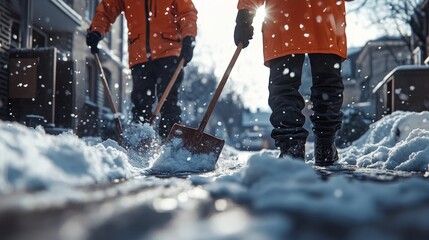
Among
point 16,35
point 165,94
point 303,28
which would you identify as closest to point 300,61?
point 303,28

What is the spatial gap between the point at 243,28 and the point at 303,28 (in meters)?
0.45

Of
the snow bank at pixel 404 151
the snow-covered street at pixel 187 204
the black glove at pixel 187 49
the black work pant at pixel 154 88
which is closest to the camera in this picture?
the snow-covered street at pixel 187 204

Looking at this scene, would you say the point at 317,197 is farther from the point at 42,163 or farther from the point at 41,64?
the point at 41,64

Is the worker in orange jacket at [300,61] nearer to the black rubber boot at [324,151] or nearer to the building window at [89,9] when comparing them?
the black rubber boot at [324,151]

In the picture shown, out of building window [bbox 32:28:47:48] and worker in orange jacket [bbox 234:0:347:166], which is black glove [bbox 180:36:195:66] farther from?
building window [bbox 32:28:47:48]

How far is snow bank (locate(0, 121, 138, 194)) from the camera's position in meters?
1.18

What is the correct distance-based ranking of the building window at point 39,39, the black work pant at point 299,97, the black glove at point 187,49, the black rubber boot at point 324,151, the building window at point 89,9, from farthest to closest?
the building window at point 89,9
the building window at point 39,39
the black glove at point 187,49
the black rubber boot at point 324,151
the black work pant at point 299,97

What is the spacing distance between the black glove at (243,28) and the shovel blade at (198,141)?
744 millimetres

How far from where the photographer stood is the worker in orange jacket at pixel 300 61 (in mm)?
3066

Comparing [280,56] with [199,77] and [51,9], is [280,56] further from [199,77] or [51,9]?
[199,77]

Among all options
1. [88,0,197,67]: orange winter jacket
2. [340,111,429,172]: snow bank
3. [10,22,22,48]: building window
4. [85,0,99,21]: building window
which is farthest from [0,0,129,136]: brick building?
[340,111,429,172]: snow bank

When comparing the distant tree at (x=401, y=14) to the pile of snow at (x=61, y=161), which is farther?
the distant tree at (x=401, y=14)

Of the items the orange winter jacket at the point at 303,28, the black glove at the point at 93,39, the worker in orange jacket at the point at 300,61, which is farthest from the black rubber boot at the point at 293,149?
the black glove at the point at 93,39

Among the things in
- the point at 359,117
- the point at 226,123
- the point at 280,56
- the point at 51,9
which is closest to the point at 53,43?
the point at 51,9
